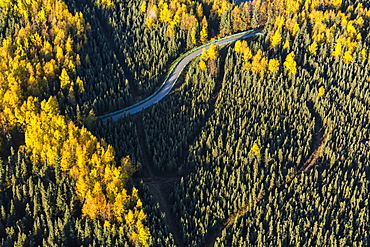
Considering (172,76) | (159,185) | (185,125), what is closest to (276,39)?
(172,76)

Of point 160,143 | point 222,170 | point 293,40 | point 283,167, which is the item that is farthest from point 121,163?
point 293,40

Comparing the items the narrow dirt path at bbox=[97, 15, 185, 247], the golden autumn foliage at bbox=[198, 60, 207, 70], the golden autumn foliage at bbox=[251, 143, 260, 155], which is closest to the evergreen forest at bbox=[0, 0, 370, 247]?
the golden autumn foliage at bbox=[251, 143, 260, 155]

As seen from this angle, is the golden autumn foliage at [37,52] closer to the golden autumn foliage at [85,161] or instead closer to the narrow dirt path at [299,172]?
the golden autumn foliage at [85,161]

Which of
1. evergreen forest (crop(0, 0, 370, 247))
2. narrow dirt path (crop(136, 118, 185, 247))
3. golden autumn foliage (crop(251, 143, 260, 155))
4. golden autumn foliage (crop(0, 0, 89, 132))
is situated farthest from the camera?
golden autumn foliage (crop(0, 0, 89, 132))

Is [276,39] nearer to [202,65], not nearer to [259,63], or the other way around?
[259,63]

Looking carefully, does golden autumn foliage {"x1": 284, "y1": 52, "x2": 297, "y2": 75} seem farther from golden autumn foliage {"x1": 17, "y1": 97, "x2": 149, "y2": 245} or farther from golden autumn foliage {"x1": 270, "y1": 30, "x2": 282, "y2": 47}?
golden autumn foliage {"x1": 17, "y1": 97, "x2": 149, "y2": 245}
